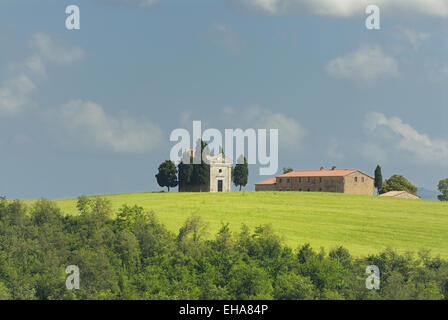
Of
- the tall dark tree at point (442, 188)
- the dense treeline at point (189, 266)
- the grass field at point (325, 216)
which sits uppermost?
the tall dark tree at point (442, 188)

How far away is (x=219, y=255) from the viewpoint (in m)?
48.3

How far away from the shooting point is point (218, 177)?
4454 inches

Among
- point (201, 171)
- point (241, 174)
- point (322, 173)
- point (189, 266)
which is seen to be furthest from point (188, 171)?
point (189, 266)

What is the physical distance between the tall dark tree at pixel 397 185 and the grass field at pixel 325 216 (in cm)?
4040

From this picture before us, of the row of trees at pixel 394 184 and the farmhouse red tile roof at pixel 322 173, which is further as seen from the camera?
the row of trees at pixel 394 184

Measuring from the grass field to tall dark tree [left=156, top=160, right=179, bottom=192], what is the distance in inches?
1005

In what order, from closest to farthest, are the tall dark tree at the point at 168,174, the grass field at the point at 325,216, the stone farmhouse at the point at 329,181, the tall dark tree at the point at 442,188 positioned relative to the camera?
the grass field at the point at 325,216
the stone farmhouse at the point at 329,181
the tall dark tree at the point at 168,174
the tall dark tree at the point at 442,188

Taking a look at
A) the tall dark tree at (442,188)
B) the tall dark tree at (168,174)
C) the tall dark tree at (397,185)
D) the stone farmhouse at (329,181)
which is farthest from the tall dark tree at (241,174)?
the tall dark tree at (442,188)

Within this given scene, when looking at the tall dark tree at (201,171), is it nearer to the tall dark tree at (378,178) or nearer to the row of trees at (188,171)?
the row of trees at (188,171)

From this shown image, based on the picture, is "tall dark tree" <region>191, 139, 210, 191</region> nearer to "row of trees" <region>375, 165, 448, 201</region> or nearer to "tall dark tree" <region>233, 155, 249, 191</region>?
"tall dark tree" <region>233, 155, 249, 191</region>

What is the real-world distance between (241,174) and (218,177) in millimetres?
11202

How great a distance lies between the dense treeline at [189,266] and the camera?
4384cm

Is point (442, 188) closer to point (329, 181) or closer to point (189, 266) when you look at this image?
point (329, 181)

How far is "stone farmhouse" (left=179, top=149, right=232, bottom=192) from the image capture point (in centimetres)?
11162
